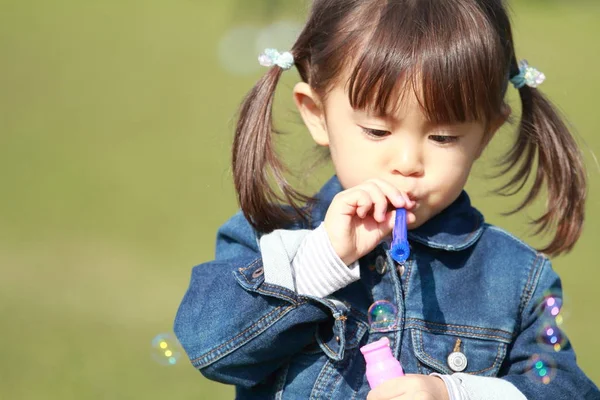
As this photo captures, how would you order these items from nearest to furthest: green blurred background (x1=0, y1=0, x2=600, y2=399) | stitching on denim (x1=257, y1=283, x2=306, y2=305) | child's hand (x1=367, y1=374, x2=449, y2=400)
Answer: child's hand (x1=367, y1=374, x2=449, y2=400), stitching on denim (x1=257, y1=283, x2=306, y2=305), green blurred background (x1=0, y1=0, x2=600, y2=399)

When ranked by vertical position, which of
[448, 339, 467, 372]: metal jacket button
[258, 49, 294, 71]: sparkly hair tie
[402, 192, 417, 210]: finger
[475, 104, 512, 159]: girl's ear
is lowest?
[448, 339, 467, 372]: metal jacket button

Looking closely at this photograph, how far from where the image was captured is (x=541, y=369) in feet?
4.74

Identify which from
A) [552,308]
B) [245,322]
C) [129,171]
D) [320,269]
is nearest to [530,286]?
[552,308]

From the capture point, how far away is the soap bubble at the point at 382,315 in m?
1.48

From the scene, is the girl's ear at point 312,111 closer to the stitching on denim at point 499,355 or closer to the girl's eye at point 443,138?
the girl's eye at point 443,138

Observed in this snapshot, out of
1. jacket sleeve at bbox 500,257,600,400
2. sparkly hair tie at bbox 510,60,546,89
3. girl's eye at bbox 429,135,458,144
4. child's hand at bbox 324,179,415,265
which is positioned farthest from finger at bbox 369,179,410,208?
sparkly hair tie at bbox 510,60,546,89

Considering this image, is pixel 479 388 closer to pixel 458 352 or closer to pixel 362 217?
pixel 458 352

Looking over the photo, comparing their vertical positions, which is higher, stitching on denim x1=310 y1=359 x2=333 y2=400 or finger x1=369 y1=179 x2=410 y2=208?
finger x1=369 y1=179 x2=410 y2=208

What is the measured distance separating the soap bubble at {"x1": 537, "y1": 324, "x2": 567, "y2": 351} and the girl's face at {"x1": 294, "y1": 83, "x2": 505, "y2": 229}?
9.8 inches

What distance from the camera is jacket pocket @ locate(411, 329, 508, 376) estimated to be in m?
1.46

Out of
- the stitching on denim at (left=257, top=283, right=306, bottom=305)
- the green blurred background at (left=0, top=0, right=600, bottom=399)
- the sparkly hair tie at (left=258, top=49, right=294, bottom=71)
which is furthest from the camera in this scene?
the green blurred background at (left=0, top=0, right=600, bottom=399)

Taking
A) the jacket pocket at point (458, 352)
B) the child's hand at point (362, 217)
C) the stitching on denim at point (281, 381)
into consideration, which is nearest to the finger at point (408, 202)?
the child's hand at point (362, 217)

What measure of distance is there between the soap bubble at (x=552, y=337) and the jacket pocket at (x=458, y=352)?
6 centimetres

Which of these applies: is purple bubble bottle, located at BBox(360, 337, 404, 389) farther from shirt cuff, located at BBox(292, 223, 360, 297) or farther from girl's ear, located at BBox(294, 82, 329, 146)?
girl's ear, located at BBox(294, 82, 329, 146)
